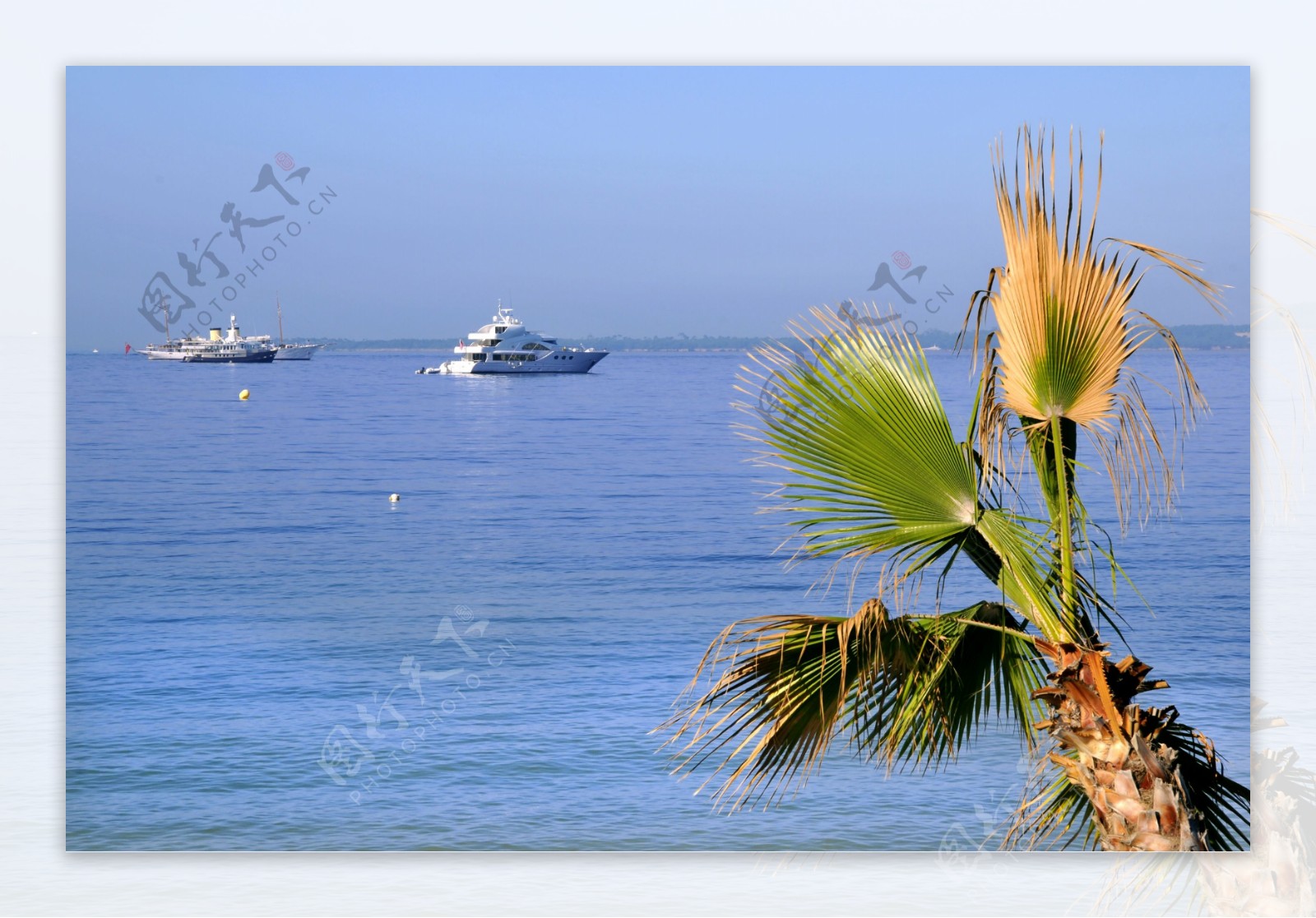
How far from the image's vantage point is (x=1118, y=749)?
277cm

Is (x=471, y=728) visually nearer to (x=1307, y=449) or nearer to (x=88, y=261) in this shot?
(x=88, y=261)

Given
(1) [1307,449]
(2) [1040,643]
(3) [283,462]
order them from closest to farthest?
(2) [1040,643] → (1) [1307,449] → (3) [283,462]

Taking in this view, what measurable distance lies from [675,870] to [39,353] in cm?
243

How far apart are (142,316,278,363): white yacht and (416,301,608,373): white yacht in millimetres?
2897

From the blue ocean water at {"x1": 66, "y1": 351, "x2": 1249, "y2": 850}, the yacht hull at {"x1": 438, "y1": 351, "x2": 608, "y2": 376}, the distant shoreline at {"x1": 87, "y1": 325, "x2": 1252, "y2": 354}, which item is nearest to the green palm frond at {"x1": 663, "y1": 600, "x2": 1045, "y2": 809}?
the distant shoreline at {"x1": 87, "y1": 325, "x2": 1252, "y2": 354}

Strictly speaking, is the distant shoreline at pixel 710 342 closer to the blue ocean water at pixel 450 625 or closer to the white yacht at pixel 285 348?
the blue ocean water at pixel 450 625

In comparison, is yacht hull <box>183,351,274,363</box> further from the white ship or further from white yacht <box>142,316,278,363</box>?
the white ship

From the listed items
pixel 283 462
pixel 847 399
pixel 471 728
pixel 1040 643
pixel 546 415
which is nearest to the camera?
pixel 1040 643

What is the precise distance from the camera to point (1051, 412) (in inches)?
117

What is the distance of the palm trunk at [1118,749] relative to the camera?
9.03 ft

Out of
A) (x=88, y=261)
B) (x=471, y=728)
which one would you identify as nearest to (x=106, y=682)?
(x=471, y=728)

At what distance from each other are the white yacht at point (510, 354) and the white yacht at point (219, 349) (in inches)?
114

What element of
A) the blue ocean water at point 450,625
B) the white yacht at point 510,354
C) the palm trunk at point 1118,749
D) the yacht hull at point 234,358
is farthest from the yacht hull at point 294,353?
the palm trunk at point 1118,749

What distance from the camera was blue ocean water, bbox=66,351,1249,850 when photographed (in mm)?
6102
